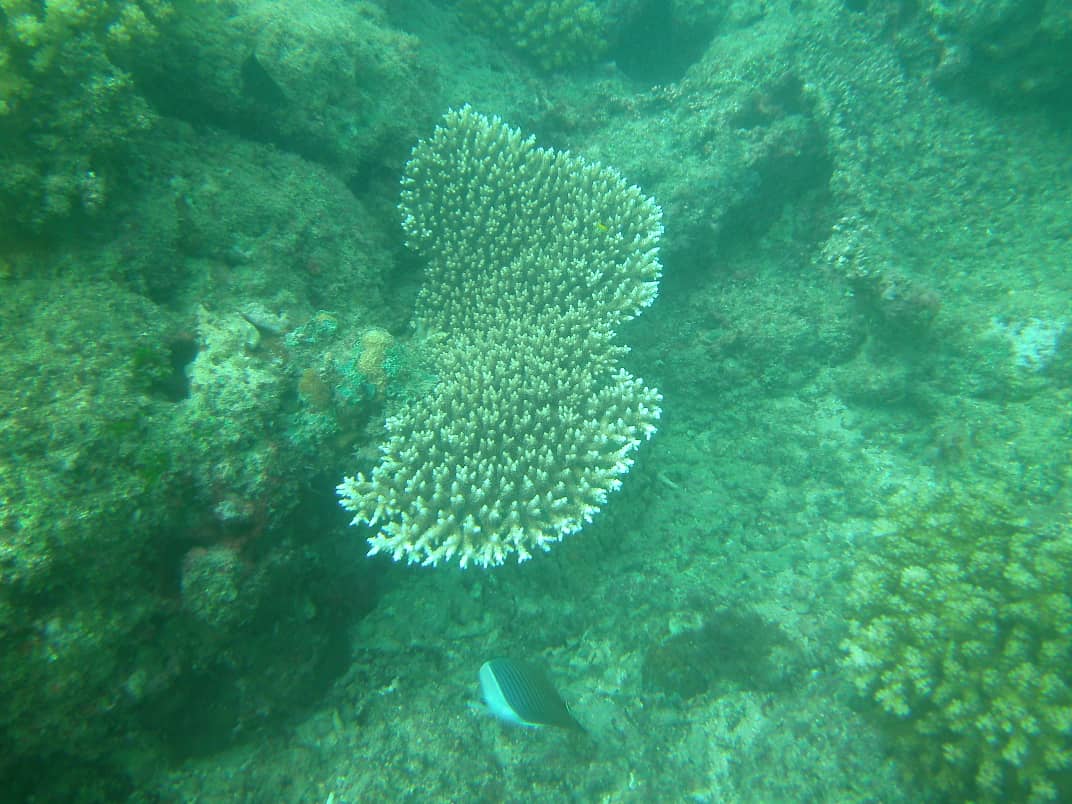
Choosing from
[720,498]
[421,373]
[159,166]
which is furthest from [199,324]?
[720,498]

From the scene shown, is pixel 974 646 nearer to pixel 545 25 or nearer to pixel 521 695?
pixel 521 695

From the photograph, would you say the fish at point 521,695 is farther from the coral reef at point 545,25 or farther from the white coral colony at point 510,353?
the coral reef at point 545,25

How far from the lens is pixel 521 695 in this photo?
330cm

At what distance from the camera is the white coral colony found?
3.49 metres

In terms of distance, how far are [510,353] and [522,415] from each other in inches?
20.4

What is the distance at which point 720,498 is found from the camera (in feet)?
15.7

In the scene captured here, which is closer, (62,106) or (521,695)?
(62,106)

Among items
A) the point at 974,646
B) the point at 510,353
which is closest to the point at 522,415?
the point at 510,353

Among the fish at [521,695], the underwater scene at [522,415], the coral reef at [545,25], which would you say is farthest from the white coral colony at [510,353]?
the coral reef at [545,25]

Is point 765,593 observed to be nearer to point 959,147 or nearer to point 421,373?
point 421,373

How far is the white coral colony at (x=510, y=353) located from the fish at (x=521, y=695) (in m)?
0.75

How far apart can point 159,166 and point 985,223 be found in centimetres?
742

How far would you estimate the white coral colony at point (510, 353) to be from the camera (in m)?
3.49

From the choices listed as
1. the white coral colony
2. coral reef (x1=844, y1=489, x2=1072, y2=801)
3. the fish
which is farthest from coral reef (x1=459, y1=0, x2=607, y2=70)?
the fish
